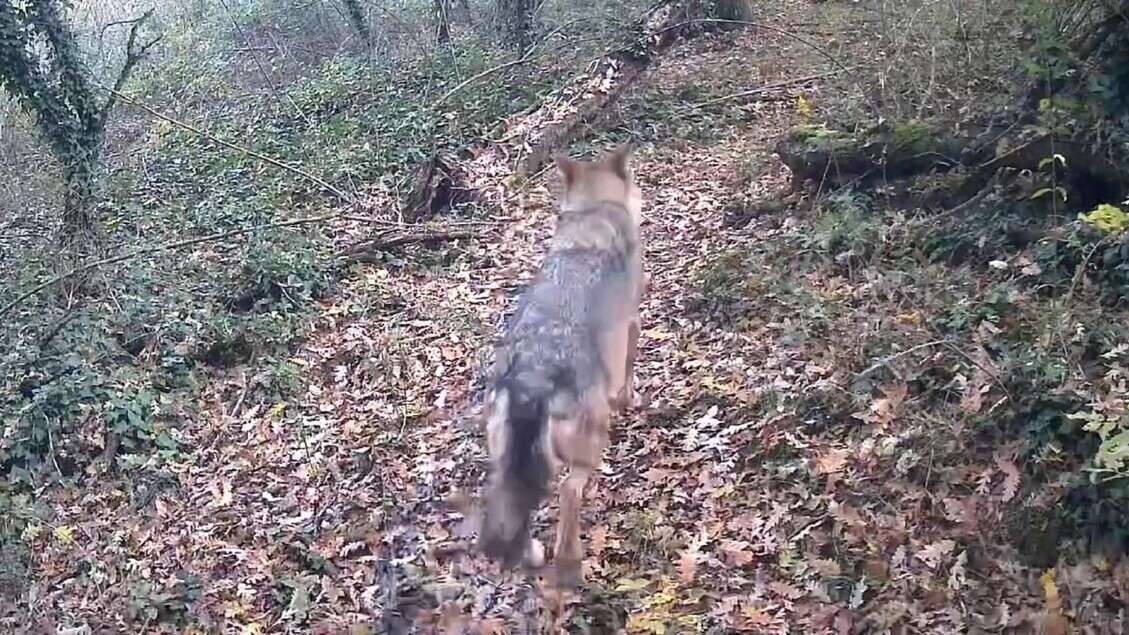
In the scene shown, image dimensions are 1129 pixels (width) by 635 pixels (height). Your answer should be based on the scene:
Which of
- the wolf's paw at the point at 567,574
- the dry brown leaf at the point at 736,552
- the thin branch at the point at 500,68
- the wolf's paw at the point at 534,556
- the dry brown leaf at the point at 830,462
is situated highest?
the thin branch at the point at 500,68

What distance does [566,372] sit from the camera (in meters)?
5.04

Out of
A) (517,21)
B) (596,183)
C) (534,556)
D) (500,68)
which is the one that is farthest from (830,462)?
(517,21)

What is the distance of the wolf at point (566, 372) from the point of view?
15.6ft

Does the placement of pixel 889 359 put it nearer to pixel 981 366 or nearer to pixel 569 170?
pixel 981 366

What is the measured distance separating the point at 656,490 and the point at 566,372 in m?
A: 1.70

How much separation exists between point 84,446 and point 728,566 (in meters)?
5.61

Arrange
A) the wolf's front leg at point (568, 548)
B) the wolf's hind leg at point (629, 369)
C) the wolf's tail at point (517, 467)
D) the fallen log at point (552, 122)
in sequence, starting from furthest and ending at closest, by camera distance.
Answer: the fallen log at point (552, 122), the wolf's hind leg at point (629, 369), the wolf's front leg at point (568, 548), the wolf's tail at point (517, 467)

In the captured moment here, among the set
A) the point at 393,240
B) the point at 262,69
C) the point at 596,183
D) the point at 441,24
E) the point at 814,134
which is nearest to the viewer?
the point at 596,183

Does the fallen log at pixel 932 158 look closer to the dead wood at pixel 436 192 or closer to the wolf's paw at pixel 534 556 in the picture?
the dead wood at pixel 436 192

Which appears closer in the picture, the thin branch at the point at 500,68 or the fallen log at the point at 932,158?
the fallen log at the point at 932,158

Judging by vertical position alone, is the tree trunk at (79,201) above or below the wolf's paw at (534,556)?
above

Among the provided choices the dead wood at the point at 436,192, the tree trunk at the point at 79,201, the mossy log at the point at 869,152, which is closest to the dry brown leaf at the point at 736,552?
the mossy log at the point at 869,152

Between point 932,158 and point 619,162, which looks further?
point 932,158

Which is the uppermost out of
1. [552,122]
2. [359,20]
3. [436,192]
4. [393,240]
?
[359,20]
